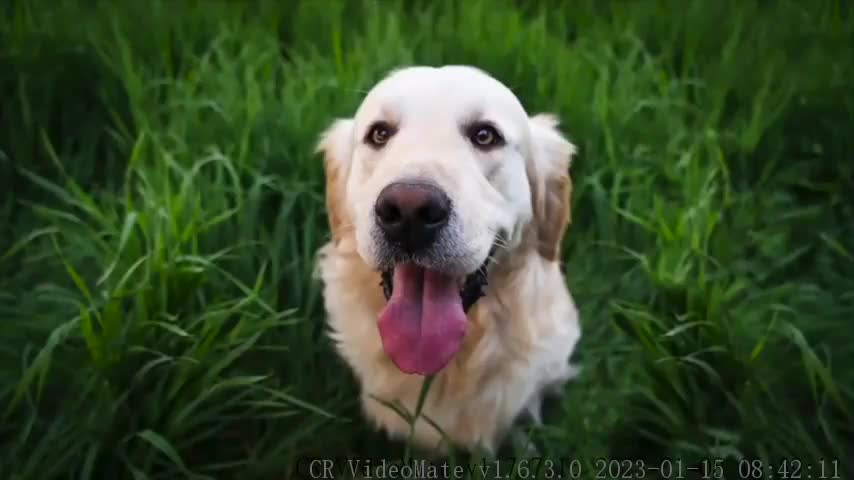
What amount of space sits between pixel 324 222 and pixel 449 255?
0.67 m

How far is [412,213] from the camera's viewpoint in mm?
1717

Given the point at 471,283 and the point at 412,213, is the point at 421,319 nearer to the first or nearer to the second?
the point at 471,283

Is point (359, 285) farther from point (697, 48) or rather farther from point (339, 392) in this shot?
point (697, 48)

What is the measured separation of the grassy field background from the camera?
2.05 m

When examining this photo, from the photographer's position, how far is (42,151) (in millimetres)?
2529

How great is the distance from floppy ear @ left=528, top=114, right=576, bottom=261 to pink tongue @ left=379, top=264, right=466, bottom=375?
31cm

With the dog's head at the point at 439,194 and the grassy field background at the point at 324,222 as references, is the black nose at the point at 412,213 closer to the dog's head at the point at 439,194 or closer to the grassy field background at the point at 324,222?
the dog's head at the point at 439,194

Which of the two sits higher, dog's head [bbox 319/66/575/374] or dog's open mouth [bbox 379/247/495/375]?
dog's head [bbox 319/66/575/374]

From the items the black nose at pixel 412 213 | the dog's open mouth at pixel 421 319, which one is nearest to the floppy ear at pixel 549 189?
the dog's open mouth at pixel 421 319

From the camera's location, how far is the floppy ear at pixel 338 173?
212 cm

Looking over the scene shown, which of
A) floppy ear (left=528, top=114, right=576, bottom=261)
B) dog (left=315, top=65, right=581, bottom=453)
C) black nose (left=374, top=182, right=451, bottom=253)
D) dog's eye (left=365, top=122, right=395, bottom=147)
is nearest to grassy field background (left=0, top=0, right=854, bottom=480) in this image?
dog (left=315, top=65, right=581, bottom=453)

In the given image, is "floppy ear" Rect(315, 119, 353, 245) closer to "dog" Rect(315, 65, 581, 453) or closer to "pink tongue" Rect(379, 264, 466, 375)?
"dog" Rect(315, 65, 581, 453)

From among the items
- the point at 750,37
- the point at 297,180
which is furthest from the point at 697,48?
the point at 297,180

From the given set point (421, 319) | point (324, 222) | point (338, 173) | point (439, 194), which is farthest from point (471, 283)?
point (324, 222)
